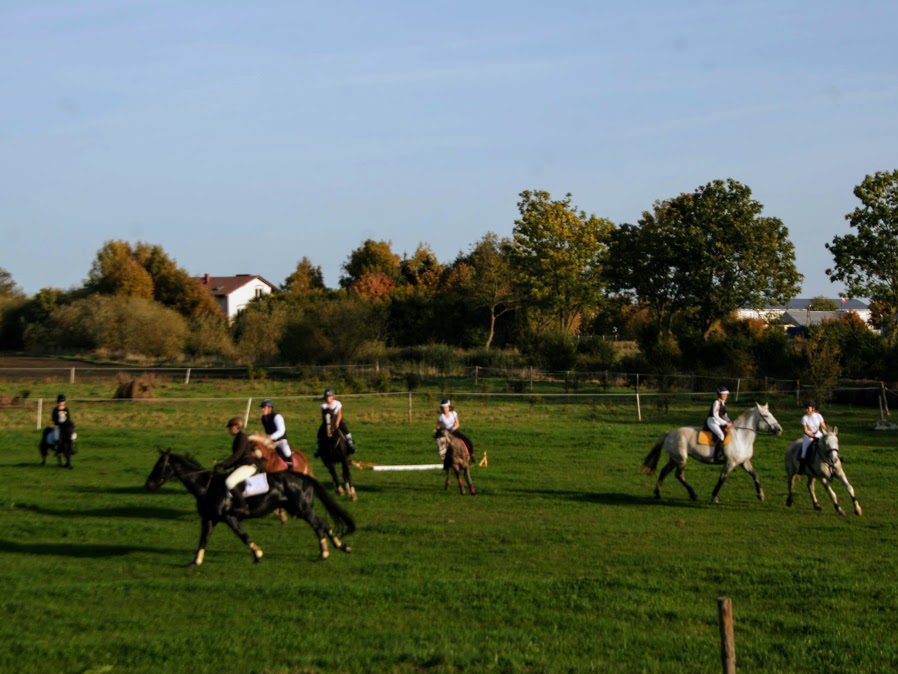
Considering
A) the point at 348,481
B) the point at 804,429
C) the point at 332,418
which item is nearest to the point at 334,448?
the point at 332,418

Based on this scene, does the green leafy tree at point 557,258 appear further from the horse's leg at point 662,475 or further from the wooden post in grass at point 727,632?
the wooden post in grass at point 727,632

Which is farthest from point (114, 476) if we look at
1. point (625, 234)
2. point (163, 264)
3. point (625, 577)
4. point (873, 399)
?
point (163, 264)

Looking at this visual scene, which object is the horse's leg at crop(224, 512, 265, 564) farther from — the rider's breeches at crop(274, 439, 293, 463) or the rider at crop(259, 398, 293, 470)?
the rider's breeches at crop(274, 439, 293, 463)

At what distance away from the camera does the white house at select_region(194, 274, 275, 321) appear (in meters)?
114

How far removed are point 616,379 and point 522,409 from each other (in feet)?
40.8

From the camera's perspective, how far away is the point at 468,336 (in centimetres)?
7256

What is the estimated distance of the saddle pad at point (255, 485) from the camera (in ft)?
44.4

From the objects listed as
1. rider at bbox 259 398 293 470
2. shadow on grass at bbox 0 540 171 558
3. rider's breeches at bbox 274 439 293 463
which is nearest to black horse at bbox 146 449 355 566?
shadow on grass at bbox 0 540 171 558

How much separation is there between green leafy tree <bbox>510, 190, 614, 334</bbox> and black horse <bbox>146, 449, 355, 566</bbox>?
2047 inches

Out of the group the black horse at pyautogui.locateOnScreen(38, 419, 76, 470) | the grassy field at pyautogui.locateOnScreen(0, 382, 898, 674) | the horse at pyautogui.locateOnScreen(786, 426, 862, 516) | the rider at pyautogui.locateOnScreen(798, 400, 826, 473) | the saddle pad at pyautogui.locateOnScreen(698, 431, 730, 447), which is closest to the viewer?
Result: the grassy field at pyautogui.locateOnScreen(0, 382, 898, 674)

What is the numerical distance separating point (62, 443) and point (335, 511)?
43.7ft

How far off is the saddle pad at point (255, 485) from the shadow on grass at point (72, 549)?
76.2 inches

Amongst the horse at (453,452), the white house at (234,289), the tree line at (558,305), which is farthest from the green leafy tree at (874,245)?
the white house at (234,289)

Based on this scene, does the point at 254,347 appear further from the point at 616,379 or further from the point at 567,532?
the point at 567,532
